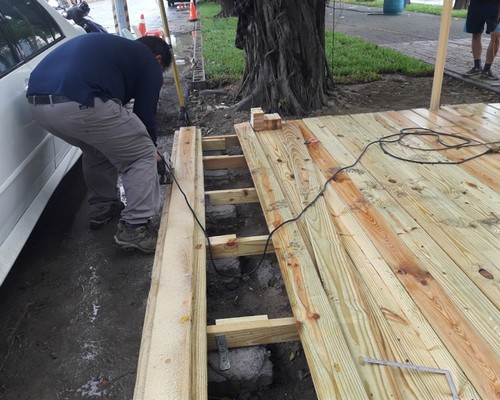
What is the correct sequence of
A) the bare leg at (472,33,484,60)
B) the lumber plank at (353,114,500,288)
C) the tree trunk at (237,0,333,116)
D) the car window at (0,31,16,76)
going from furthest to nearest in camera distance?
the bare leg at (472,33,484,60)
the tree trunk at (237,0,333,116)
the car window at (0,31,16,76)
the lumber plank at (353,114,500,288)

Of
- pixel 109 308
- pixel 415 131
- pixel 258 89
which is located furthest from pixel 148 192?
pixel 258 89

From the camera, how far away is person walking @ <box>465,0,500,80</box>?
20.0 ft

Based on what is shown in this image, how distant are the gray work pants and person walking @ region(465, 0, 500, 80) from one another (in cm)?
535

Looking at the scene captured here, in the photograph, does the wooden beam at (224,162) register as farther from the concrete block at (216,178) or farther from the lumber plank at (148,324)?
the lumber plank at (148,324)

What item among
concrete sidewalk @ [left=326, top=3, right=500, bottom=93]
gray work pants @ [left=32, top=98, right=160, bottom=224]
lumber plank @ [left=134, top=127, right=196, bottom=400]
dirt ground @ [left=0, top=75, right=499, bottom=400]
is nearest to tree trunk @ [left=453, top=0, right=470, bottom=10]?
concrete sidewalk @ [left=326, top=3, right=500, bottom=93]

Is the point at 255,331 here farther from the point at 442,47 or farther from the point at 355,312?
the point at 442,47

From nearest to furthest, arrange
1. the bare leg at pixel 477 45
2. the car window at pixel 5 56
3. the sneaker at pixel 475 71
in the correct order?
the car window at pixel 5 56, the bare leg at pixel 477 45, the sneaker at pixel 475 71

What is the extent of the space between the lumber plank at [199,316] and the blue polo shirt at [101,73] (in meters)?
0.81

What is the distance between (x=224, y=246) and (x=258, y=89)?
10.8 feet

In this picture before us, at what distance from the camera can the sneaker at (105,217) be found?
10.9 ft

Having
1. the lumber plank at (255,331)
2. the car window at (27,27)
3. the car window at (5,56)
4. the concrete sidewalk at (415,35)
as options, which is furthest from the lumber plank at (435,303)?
the concrete sidewalk at (415,35)

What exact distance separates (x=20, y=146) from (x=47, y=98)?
1.08 feet

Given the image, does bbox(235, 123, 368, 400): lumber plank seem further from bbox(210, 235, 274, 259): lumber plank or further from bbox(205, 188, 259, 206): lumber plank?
bbox(205, 188, 259, 206): lumber plank

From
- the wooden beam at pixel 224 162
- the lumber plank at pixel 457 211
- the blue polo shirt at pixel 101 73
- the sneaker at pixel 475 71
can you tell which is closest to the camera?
the lumber plank at pixel 457 211
